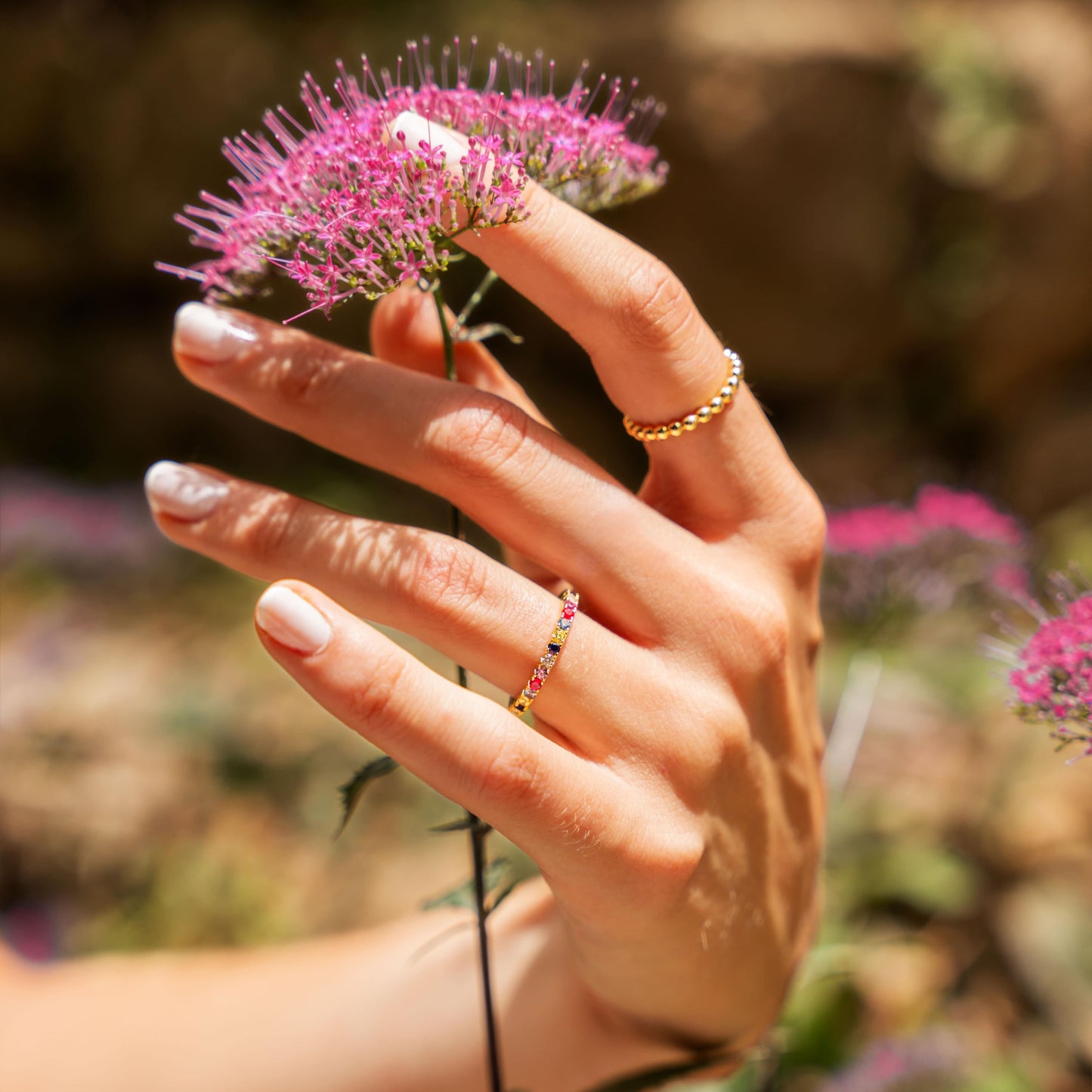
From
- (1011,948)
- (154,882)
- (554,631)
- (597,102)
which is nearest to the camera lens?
(554,631)

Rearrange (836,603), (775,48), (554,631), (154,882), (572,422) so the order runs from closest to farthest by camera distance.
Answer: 1. (554,631)
2. (836,603)
3. (154,882)
4. (775,48)
5. (572,422)

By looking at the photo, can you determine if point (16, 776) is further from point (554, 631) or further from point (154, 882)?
point (554, 631)

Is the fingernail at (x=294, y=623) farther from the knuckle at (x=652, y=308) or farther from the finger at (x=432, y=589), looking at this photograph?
the knuckle at (x=652, y=308)

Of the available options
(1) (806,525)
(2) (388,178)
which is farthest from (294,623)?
(1) (806,525)

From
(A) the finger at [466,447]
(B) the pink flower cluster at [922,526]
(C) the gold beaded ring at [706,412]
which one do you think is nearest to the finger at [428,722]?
(A) the finger at [466,447]

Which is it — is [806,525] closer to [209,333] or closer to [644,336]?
[644,336]

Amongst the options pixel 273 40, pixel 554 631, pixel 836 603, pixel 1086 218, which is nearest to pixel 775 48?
pixel 1086 218
